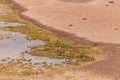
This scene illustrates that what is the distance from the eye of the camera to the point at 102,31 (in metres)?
36.3

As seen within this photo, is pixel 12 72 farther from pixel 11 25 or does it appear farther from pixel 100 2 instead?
pixel 100 2

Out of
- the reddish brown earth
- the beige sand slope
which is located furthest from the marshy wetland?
the beige sand slope

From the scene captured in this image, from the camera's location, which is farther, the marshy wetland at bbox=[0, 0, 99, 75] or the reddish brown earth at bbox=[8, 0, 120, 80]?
the marshy wetland at bbox=[0, 0, 99, 75]

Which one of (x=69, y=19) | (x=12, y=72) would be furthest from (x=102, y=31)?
(x=12, y=72)

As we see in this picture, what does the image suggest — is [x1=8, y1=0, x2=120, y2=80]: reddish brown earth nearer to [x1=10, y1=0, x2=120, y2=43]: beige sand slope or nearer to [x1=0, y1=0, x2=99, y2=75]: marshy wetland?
[x1=10, y1=0, x2=120, y2=43]: beige sand slope

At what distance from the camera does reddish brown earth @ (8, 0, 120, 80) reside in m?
23.9

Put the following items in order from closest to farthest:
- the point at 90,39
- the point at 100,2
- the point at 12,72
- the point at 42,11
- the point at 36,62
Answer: the point at 12,72 < the point at 36,62 < the point at 90,39 < the point at 42,11 < the point at 100,2

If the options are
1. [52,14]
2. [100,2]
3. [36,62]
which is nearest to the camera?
[36,62]

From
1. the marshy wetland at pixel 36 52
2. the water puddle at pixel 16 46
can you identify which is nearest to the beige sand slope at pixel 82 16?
the marshy wetland at pixel 36 52

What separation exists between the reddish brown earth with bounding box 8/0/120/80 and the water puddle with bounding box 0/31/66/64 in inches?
133

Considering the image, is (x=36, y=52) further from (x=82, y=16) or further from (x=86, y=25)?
(x=82, y=16)

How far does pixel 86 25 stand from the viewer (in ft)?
129

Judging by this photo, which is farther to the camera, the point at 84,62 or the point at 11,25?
the point at 11,25

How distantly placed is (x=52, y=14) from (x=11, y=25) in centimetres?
739
